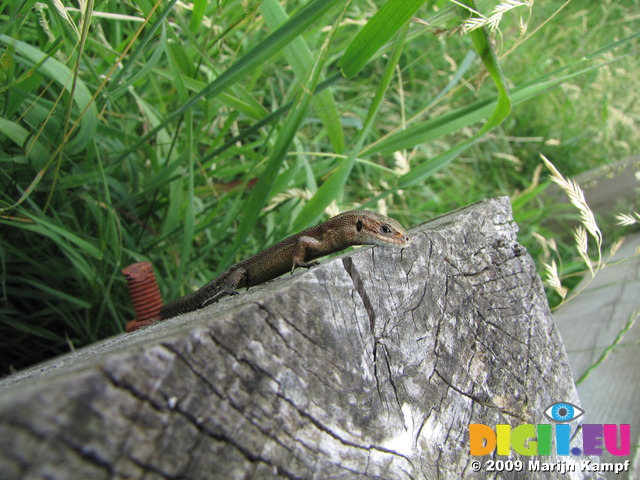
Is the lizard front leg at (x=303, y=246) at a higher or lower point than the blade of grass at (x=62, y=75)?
lower

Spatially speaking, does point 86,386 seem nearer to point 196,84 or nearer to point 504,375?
point 504,375

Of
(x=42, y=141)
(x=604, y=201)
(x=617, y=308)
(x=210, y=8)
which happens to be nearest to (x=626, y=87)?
(x=604, y=201)

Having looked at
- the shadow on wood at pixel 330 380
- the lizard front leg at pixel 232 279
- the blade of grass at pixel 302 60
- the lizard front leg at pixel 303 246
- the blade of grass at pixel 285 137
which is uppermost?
the blade of grass at pixel 302 60

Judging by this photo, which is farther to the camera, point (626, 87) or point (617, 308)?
point (626, 87)

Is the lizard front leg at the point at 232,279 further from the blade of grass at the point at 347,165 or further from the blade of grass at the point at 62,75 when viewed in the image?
the blade of grass at the point at 62,75

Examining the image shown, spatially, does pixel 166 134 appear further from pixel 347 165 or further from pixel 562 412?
pixel 562 412

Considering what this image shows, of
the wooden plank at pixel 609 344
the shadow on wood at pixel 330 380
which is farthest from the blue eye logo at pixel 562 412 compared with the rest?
the wooden plank at pixel 609 344

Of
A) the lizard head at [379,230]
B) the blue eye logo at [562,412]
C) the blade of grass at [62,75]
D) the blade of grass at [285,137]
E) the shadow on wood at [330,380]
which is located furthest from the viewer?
the blade of grass at [285,137]
